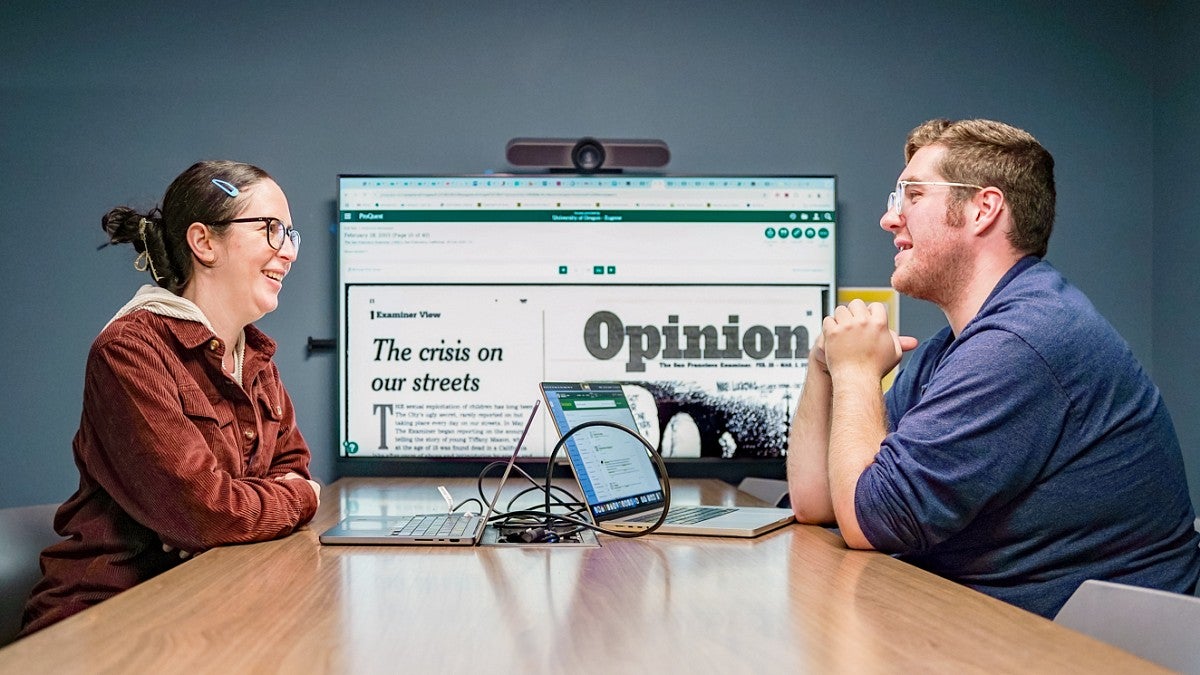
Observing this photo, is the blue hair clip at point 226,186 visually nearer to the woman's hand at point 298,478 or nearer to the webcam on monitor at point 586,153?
the woman's hand at point 298,478

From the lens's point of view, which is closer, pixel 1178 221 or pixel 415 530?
pixel 415 530

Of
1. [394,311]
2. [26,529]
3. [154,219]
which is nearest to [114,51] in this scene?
[394,311]

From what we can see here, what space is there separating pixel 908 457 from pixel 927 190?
1.99ft

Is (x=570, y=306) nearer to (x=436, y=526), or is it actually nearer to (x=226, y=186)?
(x=226, y=186)

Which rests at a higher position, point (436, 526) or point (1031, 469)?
point (1031, 469)

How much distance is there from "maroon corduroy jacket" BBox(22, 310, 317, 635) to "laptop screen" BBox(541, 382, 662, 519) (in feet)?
1.56

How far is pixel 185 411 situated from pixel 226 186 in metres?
0.49

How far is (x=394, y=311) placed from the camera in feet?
10.0

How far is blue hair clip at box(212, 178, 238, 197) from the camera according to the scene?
1.99m

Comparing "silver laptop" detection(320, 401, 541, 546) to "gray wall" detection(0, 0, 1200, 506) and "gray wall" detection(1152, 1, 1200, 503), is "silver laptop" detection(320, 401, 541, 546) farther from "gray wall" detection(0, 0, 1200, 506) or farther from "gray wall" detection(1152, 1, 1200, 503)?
"gray wall" detection(1152, 1, 1200, 503)

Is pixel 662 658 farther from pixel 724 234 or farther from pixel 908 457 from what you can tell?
pixel 724 234

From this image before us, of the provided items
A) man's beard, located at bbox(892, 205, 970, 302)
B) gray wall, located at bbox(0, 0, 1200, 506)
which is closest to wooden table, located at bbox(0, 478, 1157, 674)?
man's beard, located at bbox(892, 205, 970, 302)

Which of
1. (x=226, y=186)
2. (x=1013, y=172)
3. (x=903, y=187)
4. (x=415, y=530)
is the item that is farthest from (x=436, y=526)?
(x=1013, y=172)

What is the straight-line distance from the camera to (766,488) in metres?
2.89
